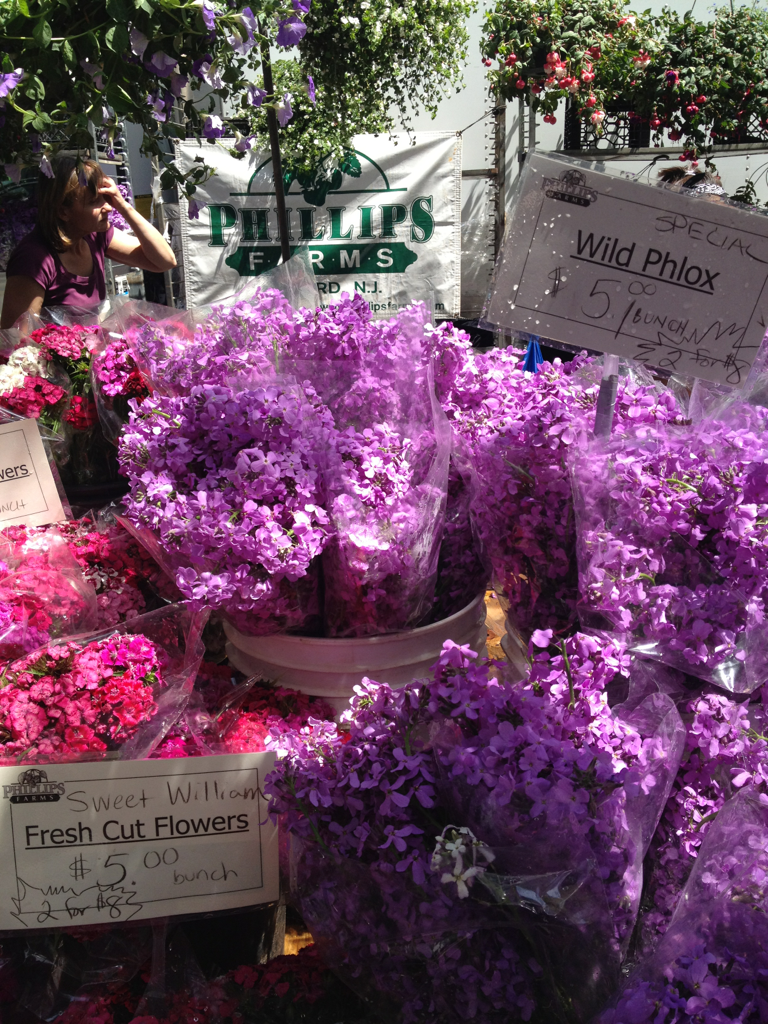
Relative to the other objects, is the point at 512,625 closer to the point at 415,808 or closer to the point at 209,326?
the point at 415,808

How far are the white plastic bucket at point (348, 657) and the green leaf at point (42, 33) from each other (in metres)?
0.98

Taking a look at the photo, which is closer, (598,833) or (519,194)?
(598,833)

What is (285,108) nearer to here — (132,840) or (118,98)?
(118,98)

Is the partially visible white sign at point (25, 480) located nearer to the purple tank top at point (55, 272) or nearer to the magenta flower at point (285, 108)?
the magenta flower at point (285, 108)

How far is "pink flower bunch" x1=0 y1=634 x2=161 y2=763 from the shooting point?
92cm

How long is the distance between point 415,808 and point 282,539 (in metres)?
0.37

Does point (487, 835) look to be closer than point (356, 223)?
Yes

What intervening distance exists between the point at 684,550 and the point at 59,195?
2238mm

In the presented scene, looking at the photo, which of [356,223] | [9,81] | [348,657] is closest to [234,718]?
[348,657]

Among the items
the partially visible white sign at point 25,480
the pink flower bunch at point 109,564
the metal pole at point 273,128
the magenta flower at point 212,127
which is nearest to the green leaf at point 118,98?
the magenta flower at point 212,127

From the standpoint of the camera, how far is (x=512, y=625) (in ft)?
3.64

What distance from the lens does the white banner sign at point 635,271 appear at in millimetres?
886

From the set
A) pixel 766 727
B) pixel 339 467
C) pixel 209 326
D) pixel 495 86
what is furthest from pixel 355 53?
pixel 766 727

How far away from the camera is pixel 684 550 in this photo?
872 millimetres
